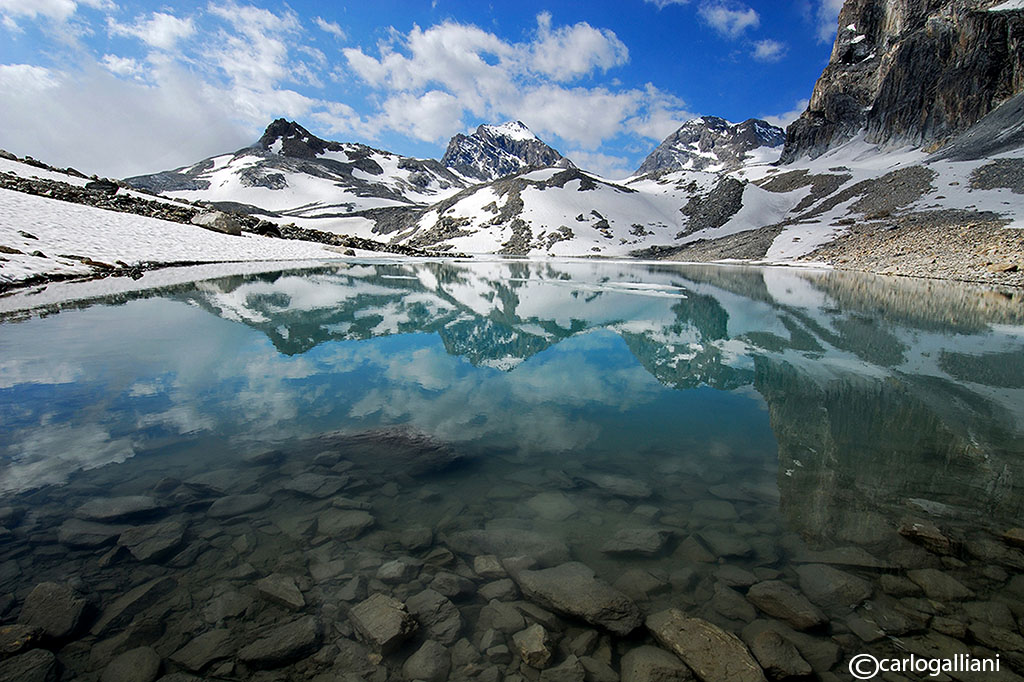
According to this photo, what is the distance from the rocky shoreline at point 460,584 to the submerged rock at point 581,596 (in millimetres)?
15

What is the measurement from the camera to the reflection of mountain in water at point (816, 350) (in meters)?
5.58

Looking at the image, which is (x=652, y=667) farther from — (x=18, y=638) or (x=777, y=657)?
(x=18, y=638)

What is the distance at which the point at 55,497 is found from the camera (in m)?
4.71

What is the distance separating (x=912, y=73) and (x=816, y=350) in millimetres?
110791

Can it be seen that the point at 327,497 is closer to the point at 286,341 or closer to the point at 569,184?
the point at 286,341

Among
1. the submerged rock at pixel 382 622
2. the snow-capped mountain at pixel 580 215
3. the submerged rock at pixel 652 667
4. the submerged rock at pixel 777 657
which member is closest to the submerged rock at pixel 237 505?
the submerged rock at pixel 382 622

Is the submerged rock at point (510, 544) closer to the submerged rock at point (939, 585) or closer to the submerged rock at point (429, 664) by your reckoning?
the submerged rock at point (429, 664)

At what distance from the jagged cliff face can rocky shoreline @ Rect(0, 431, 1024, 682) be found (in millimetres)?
103879

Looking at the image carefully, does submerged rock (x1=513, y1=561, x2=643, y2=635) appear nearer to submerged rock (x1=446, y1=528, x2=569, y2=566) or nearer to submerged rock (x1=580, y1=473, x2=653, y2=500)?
submerged rock (x1=446, y1=528, x2=569, y2=566)

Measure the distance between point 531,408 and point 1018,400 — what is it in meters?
9.00

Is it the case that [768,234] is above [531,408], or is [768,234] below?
above

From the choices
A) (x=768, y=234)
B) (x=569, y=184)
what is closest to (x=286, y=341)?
(x=768, y=234)

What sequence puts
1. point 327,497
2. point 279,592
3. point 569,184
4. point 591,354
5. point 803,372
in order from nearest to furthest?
point 279,592 → point 327,497 → point 803,372 → point 591,354 → point 569,184

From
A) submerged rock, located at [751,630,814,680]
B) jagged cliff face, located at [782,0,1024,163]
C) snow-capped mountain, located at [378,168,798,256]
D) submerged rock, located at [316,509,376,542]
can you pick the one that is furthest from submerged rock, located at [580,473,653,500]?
jagged cliff face, located at [782,0,1024,163]
